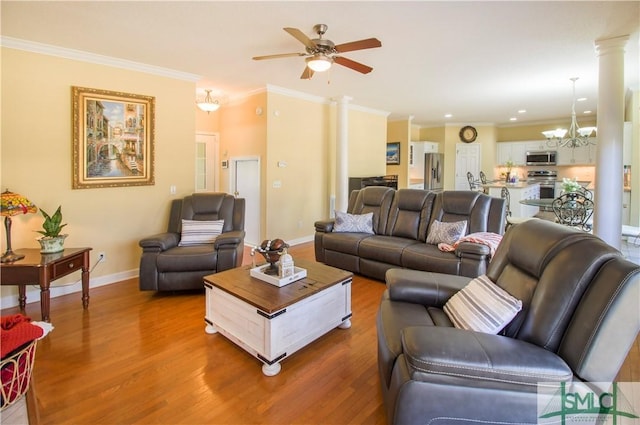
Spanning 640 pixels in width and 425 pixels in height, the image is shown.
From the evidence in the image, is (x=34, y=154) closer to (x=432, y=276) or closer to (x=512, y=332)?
(x=432, y=276)

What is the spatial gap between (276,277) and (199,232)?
1785 millimetres

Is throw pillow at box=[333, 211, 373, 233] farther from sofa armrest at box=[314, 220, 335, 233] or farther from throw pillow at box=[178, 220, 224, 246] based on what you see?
throw pillow at box=[178, 220, 224, 246]

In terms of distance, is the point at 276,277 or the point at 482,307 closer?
the point at 482,307

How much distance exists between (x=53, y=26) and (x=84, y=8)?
0.59 m

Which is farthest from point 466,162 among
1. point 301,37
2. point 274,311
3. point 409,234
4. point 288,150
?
point 274,311

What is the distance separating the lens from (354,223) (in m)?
4.63

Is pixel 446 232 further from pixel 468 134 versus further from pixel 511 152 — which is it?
pixel 511 152

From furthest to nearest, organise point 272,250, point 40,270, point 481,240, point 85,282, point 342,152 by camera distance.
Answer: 1. point 342,152
2. point 481,240
3. point 85,282
4. point 40,270
5. point 272,250

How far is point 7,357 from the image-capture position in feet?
3.67

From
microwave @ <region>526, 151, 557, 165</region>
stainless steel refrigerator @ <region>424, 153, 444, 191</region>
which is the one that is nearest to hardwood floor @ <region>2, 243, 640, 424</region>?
stainless steel refrigerator @ <region>424, 153, 444, 191</region>

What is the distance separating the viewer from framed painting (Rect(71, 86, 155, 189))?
12.4ft

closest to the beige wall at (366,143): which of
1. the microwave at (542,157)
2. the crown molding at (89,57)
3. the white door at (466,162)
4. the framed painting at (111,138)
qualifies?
the crown molding at (89,57)

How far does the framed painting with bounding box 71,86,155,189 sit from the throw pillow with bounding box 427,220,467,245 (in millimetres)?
3641

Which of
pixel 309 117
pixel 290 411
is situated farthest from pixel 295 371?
pixel 309 117
